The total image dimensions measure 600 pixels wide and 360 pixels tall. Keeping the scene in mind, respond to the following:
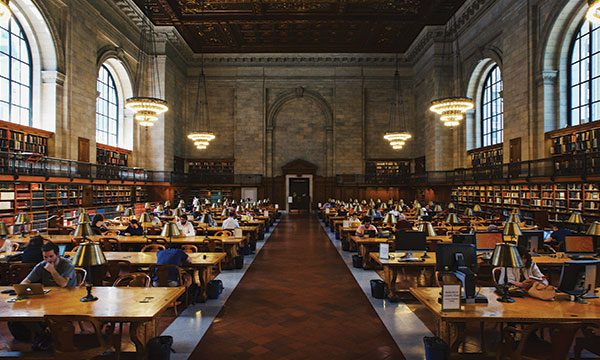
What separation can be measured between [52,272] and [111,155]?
17.7m

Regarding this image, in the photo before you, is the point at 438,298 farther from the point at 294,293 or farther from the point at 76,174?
the point at 76,174

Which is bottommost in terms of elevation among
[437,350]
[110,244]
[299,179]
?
[437,350]

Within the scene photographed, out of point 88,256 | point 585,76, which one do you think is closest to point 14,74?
point 88,256

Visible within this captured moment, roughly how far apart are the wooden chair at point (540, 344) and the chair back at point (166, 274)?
3957mm

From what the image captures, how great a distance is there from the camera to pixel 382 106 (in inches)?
1153

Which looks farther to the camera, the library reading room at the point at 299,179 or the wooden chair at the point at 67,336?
the library reading room at the point at 299,179

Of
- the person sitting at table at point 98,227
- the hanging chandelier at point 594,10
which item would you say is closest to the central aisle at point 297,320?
the person sitting at table at point 98,227

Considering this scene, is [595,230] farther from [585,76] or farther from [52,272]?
[585,76]

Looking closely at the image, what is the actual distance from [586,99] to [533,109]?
185 cm

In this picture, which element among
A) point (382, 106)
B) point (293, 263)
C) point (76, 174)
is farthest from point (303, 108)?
point (293, 263)

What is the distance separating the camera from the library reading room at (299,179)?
4.14 metres

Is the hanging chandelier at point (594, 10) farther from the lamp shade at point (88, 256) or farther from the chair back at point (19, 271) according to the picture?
the chair back at point (19, 271)

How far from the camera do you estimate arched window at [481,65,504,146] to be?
2006 centimetres

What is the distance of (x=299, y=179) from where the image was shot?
29.0 meters
